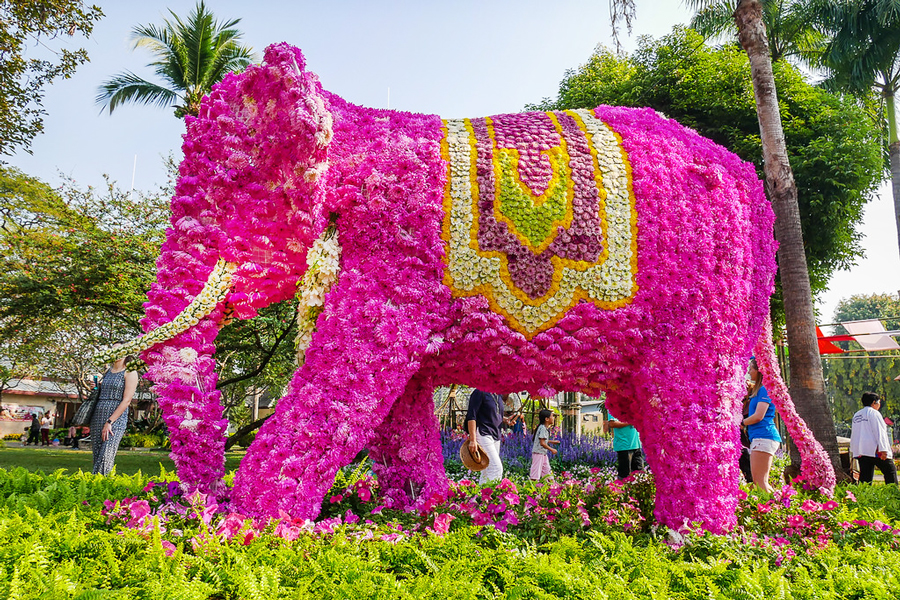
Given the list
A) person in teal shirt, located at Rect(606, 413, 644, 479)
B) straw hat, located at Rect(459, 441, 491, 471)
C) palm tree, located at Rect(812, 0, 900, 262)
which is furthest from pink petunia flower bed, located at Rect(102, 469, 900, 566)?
palm tree, located at Rect(812, 0, 900, 262)

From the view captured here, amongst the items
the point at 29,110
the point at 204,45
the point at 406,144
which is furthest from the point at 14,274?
the point at 406,144

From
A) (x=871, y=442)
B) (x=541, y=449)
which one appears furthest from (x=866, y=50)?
(x=541, y=449)

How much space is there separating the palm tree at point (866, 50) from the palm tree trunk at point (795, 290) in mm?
7408

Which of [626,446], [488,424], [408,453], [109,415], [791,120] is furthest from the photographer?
[791,120]

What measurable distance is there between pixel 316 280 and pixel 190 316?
0.54 m

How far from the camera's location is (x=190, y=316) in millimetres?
2488

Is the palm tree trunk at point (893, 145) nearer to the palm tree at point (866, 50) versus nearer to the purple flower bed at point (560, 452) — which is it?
the palm tree at point (866, 50)

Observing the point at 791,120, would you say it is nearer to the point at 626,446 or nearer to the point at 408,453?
the point at 626,446

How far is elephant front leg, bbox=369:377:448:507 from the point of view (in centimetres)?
329

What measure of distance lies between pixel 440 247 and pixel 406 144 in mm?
524

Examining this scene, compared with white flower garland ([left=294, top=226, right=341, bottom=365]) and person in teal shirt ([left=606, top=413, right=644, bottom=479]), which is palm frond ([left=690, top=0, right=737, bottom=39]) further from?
white flower garland ([left=294, top=226, right=341, bottom=365])

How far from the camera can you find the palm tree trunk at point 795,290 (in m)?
6.61

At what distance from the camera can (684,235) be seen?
2951mm

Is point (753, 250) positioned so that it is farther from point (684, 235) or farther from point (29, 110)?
point (29, 110)
